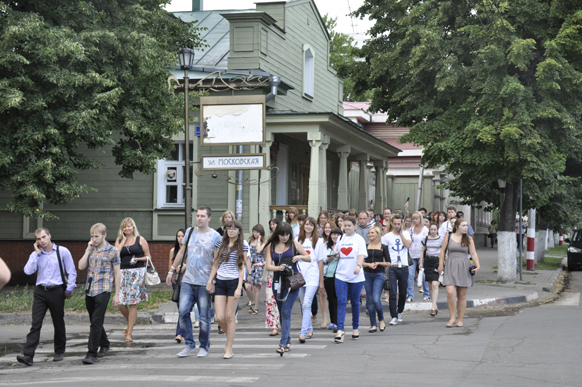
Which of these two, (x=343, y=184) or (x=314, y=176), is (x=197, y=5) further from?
(x=314, y=176)

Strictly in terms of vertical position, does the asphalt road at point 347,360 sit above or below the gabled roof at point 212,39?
below

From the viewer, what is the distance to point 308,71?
89.6 ft

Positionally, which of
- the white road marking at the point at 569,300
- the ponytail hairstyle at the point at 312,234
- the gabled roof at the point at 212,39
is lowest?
the white road marking at the point at 569,300

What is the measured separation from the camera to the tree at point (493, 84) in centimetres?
1683

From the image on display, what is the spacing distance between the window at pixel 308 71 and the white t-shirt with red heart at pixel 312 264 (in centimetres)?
1633

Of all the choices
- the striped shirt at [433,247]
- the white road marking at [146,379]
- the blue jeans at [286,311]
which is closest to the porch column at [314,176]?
the striped shirt at [433,247]

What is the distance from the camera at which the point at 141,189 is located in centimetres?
2119

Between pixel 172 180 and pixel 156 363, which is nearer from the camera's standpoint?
pixel 156 363

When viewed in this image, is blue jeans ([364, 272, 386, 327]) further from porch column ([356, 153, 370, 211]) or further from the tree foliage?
porch column ([356, 153, 370, 211])

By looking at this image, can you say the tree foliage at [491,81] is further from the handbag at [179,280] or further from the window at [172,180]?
the handbag at [179,280]

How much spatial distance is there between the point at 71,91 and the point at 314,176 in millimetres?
7466

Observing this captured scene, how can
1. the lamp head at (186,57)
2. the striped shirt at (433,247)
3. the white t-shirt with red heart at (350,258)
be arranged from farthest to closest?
the lamp head at (186,57) → the striped shirt at (433,247) → the white t-shirt with red heart at (350,258)

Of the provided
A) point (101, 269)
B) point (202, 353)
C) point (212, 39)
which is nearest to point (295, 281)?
point (202, 353)

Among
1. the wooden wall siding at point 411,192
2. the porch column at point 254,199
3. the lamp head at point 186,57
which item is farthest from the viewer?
the wooden wall siding at point 411,192
